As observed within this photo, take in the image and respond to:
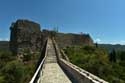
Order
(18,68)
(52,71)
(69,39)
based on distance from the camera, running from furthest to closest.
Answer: (69,39) → (18,68) → (52,71)

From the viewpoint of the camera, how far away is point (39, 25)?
48594 mm

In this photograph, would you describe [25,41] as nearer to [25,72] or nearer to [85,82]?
[25,72]

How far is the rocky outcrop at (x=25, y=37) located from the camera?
45.3 m

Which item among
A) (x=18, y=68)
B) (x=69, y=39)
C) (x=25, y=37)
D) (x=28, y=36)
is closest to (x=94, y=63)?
(x=69, y=39)

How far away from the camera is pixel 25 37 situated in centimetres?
4591

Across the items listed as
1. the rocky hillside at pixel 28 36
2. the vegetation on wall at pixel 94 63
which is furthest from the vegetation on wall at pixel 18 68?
the vegetation on wall at pixel 94 63

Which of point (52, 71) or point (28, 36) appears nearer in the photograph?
point (52, 71)

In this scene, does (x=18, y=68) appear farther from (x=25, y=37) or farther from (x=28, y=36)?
(x=28, y=36)

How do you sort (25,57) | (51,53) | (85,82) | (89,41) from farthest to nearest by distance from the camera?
(89,41) → (25,57) → (51,53) → (85,82)

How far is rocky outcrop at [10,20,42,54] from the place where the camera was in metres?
45.3

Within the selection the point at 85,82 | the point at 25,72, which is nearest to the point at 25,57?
the point at 25,72

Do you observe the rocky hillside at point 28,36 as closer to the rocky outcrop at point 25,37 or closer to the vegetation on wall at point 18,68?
the rocky outcrop at point 25,37

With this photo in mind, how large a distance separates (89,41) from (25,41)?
1807 cm

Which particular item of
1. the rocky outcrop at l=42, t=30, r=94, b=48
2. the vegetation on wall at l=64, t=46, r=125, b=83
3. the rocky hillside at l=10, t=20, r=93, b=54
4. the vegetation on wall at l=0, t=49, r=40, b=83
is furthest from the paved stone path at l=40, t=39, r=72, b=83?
the rocky outcrop at l=42, t=30, r=94, b=48
